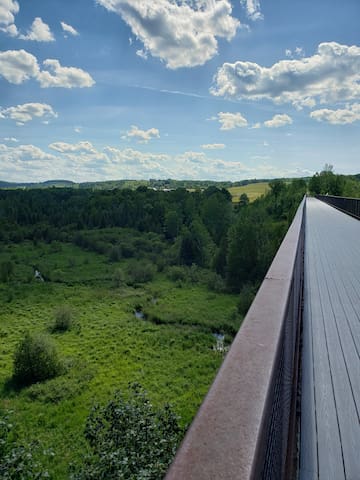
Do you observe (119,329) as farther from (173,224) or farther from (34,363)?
(173,224)

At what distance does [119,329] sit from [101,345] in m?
3.09

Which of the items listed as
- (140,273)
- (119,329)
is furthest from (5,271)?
(119,329)

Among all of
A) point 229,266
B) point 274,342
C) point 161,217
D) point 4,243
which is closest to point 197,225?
point 229,266

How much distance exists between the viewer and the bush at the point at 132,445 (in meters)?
7.60

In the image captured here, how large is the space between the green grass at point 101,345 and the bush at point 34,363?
0.73 metres

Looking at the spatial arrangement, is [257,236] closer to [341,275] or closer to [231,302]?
[231,302]

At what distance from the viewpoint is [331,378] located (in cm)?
249

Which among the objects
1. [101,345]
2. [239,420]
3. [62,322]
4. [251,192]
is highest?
[251,192]

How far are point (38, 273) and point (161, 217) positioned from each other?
32571mm

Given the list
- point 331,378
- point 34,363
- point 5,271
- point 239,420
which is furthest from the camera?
point 5,271

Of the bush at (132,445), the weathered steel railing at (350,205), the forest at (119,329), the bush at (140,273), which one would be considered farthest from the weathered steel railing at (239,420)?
the bush at (140,273)

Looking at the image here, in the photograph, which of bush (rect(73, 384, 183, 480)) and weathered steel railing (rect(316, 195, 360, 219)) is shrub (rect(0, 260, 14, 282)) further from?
weathered steel railing (rect(316, 195, 360, 219))

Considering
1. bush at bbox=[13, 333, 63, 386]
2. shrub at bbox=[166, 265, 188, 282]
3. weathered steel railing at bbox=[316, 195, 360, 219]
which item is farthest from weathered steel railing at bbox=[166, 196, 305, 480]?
shrub at bbox=[166, 265, 188, 282]

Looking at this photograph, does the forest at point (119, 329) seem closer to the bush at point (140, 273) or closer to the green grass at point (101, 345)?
the green grass at point (101, 345)
